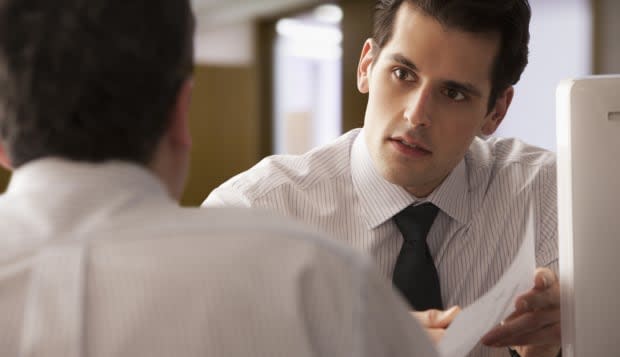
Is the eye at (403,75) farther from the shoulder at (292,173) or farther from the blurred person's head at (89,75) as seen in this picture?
the blurred person's head at (89,75)

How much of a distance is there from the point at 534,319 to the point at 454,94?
524mm

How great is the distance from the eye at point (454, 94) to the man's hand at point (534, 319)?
→ 1.52 feet

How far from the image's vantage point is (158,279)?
1.81ft

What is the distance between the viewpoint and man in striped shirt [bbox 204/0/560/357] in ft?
4.69

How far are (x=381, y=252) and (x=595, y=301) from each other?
0.60m

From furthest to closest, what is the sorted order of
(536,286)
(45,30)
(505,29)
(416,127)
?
1. (505,29)
2. (416,127)
3. (536,286)
4. (45,30)

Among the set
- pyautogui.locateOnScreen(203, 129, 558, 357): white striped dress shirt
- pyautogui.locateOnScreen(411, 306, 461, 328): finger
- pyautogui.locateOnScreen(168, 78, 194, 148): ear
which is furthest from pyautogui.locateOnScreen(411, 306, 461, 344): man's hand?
pyautogui.locateOnScreen(168, 78, 194, 148): ear

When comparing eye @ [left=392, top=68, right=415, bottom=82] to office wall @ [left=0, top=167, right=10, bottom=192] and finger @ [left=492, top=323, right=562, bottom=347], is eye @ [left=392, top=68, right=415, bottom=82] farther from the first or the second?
office wall @ [left=0, top=167, right=10, bottom=192]

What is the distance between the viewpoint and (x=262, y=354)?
0.58 metres

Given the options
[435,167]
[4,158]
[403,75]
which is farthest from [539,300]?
[4,158]

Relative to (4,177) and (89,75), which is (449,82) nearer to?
(89,75)

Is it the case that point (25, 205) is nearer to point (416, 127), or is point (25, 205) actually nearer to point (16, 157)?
point (16, 157)

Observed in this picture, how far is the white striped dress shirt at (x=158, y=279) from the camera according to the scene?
543 mm

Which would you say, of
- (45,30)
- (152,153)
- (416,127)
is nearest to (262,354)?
(152,153)
